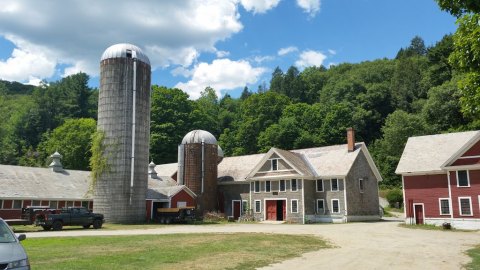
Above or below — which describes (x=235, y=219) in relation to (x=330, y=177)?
below

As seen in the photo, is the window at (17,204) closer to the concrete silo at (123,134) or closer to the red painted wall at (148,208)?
the concrete silo at (123,134)

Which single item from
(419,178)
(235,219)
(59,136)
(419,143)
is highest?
(59,136)

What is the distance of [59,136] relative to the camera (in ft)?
241

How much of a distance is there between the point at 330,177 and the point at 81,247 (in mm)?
29827

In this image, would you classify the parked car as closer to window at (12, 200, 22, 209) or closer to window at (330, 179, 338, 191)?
window at (12, 200, 22, 209)

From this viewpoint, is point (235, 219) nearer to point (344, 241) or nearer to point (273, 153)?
point (273, 153)

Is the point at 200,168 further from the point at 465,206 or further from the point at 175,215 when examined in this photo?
the point at 465,206

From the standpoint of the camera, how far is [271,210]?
45438mm

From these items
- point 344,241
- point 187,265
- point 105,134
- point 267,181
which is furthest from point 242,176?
point 187,265

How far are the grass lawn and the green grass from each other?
5844mm

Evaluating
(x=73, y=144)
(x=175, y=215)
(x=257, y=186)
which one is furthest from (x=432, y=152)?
(x=73, y=144)

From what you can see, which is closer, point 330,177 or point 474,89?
point 474,89

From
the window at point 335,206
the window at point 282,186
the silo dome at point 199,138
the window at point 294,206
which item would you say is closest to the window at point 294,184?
the window at point 282,186

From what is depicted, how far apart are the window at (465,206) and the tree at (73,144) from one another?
55296 mm
